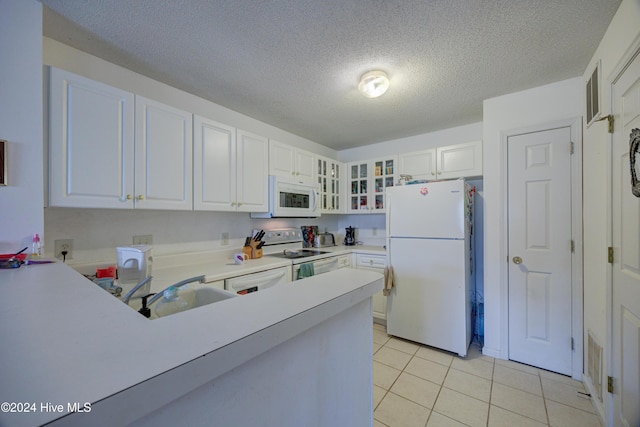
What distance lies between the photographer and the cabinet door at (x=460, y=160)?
2.60 m

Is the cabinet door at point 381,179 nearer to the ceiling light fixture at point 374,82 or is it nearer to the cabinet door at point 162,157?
the ceiling light fixture at point 374,82

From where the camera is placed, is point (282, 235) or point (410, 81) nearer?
point (410, 81)

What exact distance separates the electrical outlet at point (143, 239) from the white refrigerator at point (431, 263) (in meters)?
2.21

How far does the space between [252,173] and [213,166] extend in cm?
40

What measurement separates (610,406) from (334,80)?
2.71m

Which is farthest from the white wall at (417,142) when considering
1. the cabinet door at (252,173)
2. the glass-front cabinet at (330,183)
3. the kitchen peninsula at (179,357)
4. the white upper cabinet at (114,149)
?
the kitchen peninsula at (179,357)

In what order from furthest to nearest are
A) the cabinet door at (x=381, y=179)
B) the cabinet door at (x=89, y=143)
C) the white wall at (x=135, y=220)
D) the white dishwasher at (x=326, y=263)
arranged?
the cabinet door at (x=381, y=179), the white dishwasher at (x=326, y=263), the white wall at (x=135, y=220), the cabinet door at (x=89, y=143)

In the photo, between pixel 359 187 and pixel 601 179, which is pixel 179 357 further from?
pixel 359 187

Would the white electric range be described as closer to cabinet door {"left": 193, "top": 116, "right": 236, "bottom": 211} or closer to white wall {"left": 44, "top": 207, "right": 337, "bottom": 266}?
white wall {"left": 44, "top": 207, "right": 337, "bottom": 266}

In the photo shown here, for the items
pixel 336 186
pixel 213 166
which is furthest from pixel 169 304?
pixel 336 186

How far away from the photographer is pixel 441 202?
7.65 feet

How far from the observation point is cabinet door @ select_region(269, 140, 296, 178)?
8.59ft

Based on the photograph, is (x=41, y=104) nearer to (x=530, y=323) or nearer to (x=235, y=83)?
(x=235, y=83)

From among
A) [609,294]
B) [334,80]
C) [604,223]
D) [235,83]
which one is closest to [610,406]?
[609,294]
